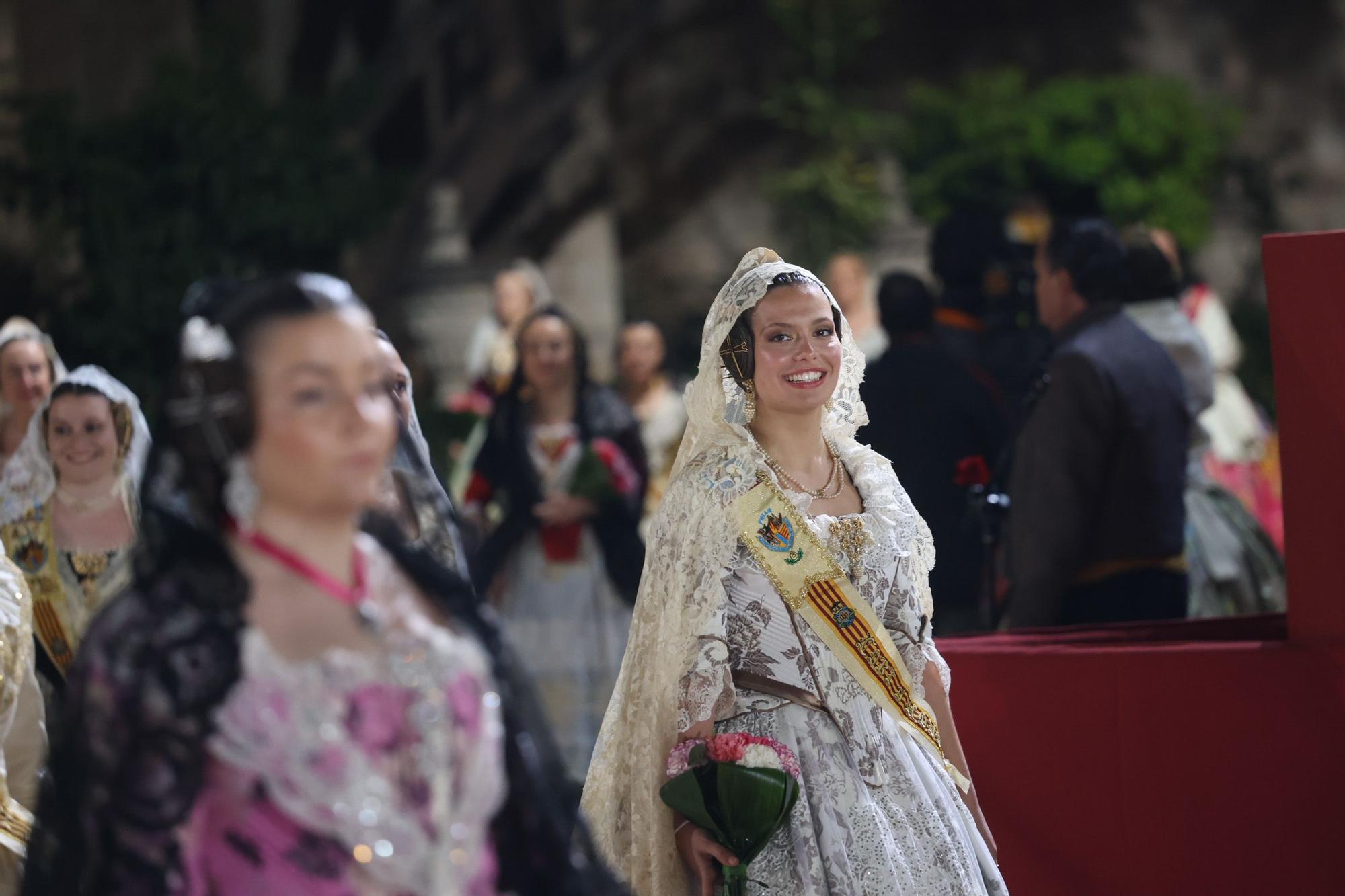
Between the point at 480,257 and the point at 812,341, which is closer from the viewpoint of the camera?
the point at 812,341

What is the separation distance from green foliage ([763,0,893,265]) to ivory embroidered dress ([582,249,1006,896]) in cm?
1196

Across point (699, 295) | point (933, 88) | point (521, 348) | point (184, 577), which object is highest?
point (933, 88)

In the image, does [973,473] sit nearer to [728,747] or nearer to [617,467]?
[728,747]

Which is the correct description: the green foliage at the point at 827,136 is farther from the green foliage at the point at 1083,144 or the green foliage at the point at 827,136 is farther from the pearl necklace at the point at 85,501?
the pearl necklace at the point at 85,501

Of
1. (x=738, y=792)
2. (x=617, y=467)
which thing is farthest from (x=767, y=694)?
(x=617, y=467)

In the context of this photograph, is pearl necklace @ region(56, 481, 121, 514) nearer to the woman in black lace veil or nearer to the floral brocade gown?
the floral brocade gown

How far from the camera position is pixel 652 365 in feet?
34.9

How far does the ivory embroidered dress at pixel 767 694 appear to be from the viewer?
11.9 feet

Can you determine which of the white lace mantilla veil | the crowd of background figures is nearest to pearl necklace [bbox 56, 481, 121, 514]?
the crowd of background figures

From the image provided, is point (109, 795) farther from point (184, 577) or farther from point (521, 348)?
point (521, 348)

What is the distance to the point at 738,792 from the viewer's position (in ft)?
11.4

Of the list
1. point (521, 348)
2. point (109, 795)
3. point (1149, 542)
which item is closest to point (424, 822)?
point (109, 795)

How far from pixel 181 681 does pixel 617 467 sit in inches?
234

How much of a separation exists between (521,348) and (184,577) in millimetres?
5947
